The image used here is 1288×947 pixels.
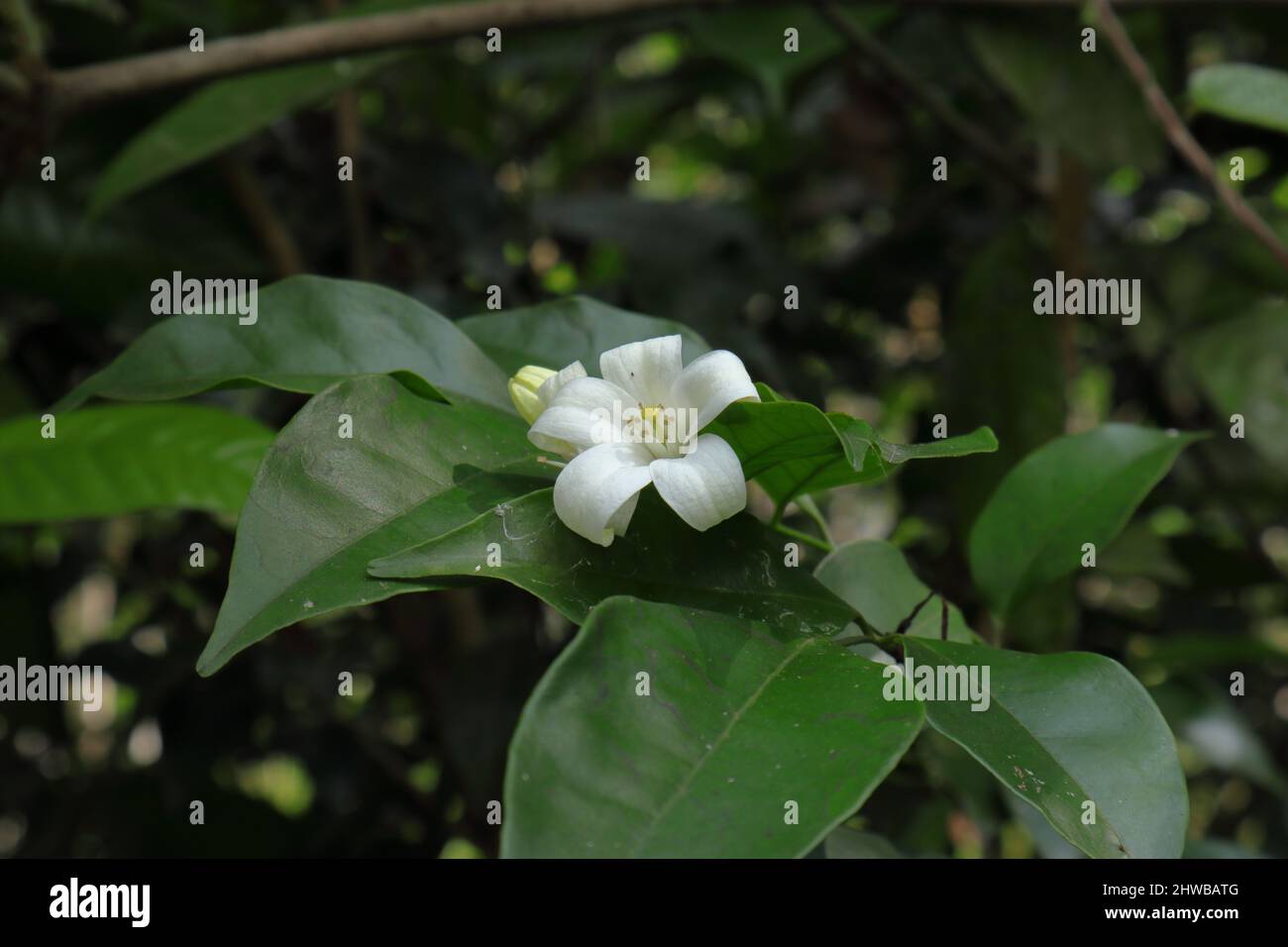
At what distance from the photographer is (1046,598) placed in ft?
3.08

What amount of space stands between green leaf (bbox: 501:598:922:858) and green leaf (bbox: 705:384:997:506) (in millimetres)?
76

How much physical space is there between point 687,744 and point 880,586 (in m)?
0.22

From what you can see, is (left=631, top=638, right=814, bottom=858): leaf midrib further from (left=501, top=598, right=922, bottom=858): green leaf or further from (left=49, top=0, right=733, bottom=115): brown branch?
(left=49, top=0, right=733, bottom=115): brown branch

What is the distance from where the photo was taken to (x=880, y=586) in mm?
565

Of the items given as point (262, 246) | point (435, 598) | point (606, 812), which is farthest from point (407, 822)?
point (606, 812)

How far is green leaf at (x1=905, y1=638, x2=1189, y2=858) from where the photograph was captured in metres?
0.39

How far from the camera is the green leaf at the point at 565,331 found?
0.58 metres

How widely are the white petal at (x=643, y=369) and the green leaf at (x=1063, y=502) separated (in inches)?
9.3
